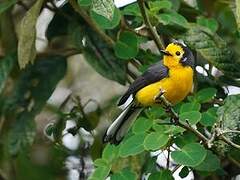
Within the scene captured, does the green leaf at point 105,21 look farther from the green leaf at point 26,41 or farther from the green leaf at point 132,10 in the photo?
the green leaf at point 26,41

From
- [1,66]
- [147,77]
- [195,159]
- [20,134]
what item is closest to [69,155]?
[20,134]

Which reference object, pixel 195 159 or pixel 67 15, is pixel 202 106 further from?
pixel 67 15

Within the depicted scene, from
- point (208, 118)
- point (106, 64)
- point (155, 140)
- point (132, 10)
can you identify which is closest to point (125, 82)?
point (106, 64)

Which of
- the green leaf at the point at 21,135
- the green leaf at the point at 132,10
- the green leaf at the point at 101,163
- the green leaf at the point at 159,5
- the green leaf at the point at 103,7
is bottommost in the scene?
the green leaf at the point at 21,135

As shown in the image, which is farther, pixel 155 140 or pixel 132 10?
pixel 132 10

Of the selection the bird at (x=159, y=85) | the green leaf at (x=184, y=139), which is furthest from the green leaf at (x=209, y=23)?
the green leaf at (x=184, y=139)

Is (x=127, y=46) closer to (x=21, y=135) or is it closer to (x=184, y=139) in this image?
(x=184, y=139)

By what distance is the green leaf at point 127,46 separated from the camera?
2357 millimetres

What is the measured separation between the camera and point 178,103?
232 cm

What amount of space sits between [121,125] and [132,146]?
338mm

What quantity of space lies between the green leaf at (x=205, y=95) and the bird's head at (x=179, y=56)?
0.14 meters

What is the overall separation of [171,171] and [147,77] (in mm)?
337

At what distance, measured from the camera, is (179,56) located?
2.38m

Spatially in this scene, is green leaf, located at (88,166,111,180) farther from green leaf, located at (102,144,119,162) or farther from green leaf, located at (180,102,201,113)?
green leaf, located at (180,102,201,113)
